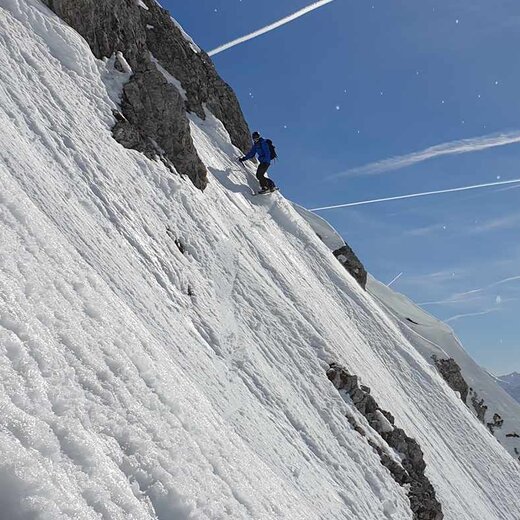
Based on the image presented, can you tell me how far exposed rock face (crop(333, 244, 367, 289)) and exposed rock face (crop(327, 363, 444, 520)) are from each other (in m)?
17.5

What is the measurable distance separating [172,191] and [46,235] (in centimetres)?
799

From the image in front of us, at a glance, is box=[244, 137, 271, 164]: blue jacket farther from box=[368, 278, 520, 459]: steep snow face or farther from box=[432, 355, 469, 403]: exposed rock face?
box=[368, 278, 520, 459]: steep snow face

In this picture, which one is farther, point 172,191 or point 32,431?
point 172,191

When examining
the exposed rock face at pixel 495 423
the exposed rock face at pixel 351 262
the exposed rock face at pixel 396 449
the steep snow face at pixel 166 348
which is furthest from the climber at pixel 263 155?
the exposed rock face at pixel 495 423

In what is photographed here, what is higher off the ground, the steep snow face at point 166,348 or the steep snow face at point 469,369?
the steep snow face at point 469,369

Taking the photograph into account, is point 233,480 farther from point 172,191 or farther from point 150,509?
point 172,191

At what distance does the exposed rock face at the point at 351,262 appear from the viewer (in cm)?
3209

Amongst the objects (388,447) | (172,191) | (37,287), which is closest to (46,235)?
(37,287)

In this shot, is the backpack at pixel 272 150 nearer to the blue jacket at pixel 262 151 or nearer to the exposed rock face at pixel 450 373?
the blue jacket at pixel 262 151

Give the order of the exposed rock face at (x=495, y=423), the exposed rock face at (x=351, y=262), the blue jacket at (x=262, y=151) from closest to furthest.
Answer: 1. the blue jacket at (x=262, y=151)
2. the exposed rock face at (x=351, y=262)
3. the exposed rock face at (x=495, y=423)

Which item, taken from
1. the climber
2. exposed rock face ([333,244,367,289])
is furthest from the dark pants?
exposed rock face ([333,244,367,289])

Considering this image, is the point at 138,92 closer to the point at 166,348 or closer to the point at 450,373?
the point at 166,348

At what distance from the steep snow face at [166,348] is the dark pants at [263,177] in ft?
1.93

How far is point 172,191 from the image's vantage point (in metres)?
14.2
